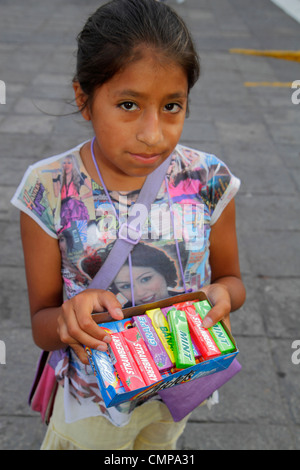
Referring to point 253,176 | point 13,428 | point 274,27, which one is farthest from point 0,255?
point 274,27

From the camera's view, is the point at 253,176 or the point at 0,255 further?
the point at 253,176

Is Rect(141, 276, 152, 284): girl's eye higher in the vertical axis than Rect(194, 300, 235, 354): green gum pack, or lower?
lower

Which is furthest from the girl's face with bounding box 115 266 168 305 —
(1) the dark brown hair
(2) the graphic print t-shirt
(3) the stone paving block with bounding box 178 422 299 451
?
(3) the stone paving block with bounding box 178 422 299 451

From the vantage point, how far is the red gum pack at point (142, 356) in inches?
39.5

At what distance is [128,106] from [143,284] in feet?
1.55

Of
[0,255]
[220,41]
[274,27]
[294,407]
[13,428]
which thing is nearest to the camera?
[13,428]

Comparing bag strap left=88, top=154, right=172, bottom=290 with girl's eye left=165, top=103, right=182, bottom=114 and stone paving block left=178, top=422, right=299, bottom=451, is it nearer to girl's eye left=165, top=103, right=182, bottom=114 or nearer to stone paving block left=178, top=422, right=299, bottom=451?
girl's eye left=165, top=103, right=182, bottom=114

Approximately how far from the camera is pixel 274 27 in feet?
30.8

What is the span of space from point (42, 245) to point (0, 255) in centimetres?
207

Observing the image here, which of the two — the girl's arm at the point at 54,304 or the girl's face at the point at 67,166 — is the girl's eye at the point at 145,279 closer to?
the girl's arm at the point at 54,304

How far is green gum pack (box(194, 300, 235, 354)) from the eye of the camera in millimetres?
1082

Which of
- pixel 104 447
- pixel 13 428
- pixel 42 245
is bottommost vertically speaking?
pixel 13 428
